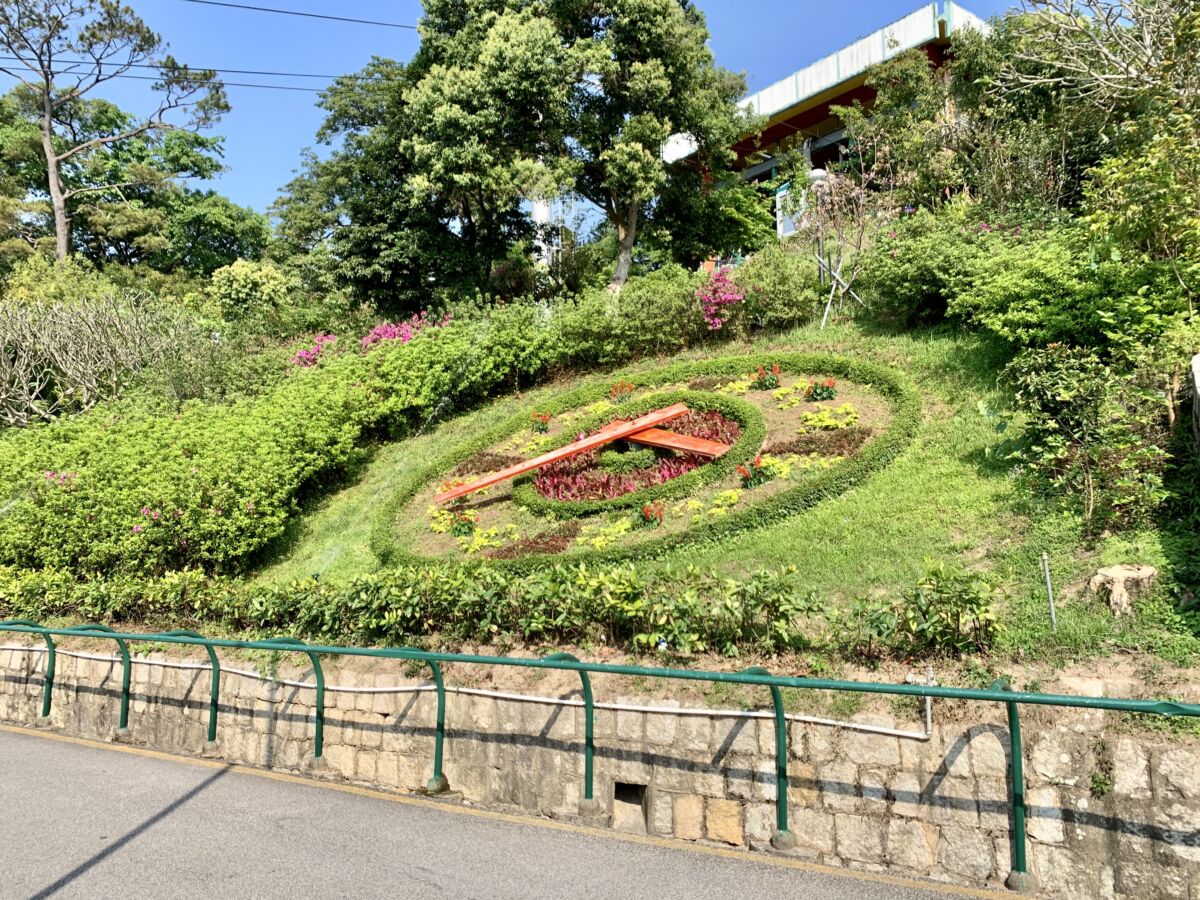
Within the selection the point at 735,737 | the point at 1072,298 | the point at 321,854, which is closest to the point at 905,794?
the point at 735,737

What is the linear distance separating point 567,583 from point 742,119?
15.2m

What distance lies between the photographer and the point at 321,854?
414cm

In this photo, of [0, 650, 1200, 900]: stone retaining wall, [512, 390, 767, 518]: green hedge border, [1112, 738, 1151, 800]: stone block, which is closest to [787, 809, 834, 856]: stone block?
[0, 650, 1200, 900]: stone retaining wall

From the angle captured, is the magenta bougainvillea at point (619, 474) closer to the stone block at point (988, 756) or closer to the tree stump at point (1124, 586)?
the tree stump at point (1124, 586)

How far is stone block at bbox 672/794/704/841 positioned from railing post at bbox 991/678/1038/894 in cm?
139

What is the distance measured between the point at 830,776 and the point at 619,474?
4.67m

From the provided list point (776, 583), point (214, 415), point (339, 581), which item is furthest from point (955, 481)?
point (214, 415)

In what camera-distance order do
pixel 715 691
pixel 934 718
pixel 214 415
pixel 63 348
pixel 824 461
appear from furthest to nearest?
pixel 63 348 < pixel 214 415 < pixel 824 461 < pixel 715 691 < pixel 934 718

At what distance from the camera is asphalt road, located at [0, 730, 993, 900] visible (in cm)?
371

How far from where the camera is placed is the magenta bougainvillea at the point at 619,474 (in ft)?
26.2

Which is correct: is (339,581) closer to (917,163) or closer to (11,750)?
(11,750)

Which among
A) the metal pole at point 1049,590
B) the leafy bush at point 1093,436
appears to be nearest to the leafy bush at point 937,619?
the metal pole at point 1049,590

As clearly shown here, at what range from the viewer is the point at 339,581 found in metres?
7.43

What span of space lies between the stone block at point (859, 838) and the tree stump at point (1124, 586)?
1726 mm
